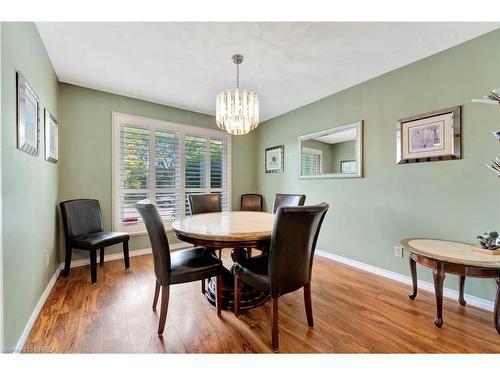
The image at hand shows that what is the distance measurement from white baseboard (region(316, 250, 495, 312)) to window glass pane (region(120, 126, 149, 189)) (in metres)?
2.96

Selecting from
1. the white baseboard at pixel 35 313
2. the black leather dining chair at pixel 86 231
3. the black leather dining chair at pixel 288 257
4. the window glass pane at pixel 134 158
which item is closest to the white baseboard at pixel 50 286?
the white baseboard at pixel 35 313

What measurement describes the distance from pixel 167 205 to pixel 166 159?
0.75m

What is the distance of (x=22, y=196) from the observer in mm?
1529

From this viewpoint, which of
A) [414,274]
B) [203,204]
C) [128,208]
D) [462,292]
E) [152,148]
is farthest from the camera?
[152,148]

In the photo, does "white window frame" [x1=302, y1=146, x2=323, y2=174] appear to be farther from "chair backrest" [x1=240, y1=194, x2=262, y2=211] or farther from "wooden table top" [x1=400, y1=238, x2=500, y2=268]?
"wooden table top" [x1=400, y1=238, x2=500, y2=268]

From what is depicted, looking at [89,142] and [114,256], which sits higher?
[89,142]

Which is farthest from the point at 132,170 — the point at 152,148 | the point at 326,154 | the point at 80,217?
the point at 326,154

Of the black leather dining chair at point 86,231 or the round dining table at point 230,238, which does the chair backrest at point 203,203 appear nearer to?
the black leather dining chair at point 86,231

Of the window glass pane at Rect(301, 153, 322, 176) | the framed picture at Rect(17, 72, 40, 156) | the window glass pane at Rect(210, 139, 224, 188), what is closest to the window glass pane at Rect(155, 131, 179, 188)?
the window glass pane at Rect(210, 139, 224, 188)

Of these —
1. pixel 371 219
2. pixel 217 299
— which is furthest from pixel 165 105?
pixel 371 219

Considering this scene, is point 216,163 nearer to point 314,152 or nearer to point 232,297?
point 314,152

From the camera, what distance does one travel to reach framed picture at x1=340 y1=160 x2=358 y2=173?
289 cm

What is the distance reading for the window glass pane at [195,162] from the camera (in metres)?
3.77
